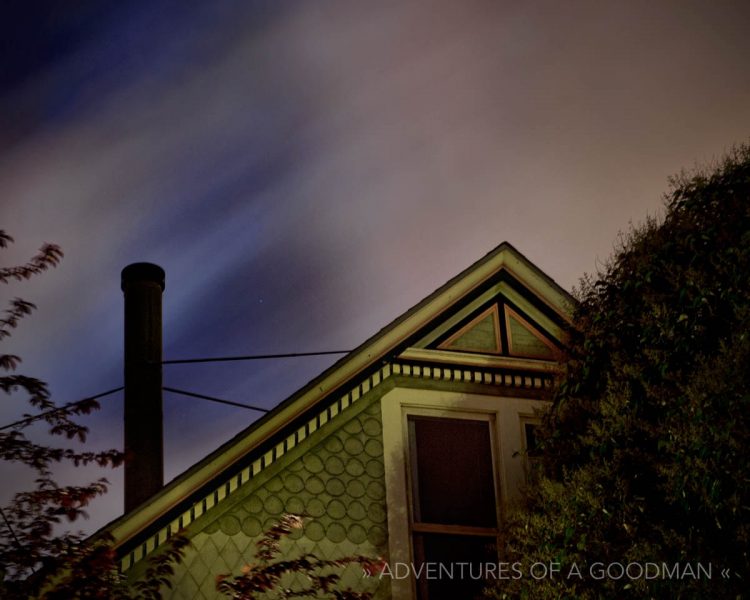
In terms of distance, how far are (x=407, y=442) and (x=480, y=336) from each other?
166 cm

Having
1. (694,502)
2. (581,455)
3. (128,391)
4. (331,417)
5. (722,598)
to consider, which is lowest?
(722,598)

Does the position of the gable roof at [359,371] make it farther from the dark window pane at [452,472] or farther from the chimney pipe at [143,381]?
the chimney pipe at [143,381]

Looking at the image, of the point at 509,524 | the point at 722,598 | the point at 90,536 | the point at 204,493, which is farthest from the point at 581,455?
the point at 90,536

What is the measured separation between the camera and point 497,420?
1299 centimetres

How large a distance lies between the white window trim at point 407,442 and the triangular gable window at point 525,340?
60 centimetres

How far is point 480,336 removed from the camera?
13.5 metres

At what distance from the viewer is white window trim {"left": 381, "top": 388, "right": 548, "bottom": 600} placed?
1195 centimetres

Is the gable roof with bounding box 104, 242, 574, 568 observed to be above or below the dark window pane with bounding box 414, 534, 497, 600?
above

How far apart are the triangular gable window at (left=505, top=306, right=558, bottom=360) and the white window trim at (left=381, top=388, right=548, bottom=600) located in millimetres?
602

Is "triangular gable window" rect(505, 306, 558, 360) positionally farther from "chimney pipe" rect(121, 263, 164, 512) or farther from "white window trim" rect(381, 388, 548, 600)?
"chimney pipe" rect(121, 263, 164, 512)

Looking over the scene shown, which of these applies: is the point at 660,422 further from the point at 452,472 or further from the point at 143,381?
the point at 143,381

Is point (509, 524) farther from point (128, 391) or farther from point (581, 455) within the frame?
point (128, 391)

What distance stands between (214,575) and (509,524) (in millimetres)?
2816

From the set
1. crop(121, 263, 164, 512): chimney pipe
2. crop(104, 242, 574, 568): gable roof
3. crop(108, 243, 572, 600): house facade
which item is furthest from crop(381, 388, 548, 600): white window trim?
crop(121, 263, 164, 512): chimney pipe
